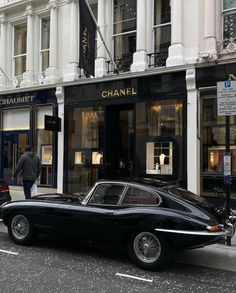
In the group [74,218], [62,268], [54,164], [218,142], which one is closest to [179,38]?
[218,142]

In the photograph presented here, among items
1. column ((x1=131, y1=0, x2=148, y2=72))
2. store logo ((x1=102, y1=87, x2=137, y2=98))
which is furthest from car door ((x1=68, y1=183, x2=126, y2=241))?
column ((x1=131, y1=0, x2=148, y2=72))

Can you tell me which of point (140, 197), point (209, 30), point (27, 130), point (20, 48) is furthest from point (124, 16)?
point (140, 197)

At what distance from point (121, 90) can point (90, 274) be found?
8633 mm

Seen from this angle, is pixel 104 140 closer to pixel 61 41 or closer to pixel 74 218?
pixel 61 41

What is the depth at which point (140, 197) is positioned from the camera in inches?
252

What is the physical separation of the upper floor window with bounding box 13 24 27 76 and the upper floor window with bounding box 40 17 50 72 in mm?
1076

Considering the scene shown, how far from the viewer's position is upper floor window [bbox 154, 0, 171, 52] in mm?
13078

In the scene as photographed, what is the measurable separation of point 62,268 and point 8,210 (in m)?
2.07

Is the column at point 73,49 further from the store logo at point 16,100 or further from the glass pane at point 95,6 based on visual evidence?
the store logo at point 16,100

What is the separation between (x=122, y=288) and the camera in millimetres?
5152

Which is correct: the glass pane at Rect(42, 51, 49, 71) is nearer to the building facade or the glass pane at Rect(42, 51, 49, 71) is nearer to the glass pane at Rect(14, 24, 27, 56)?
the building facade

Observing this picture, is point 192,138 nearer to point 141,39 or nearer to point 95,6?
point 141,39

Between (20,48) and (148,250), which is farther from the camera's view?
(20,48)

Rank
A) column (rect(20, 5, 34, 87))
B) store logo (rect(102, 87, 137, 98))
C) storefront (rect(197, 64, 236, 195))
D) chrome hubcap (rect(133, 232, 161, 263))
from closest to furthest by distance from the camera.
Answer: chrome hubcap (rect(133, 232, 161, 263)) < storefront (rect(197, 64, 236, 195)) < store logo (rect(102, 87, 137, 98)) < column (rect(20, 5, 34, 87))
